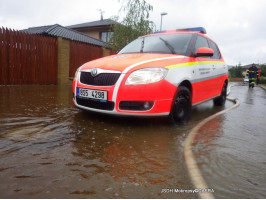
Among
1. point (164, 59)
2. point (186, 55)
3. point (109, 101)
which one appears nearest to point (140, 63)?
point (164, 59)

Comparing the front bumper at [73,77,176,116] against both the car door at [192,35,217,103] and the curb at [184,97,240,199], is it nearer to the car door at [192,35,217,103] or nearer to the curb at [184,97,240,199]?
the curb at [184,97,240,199]

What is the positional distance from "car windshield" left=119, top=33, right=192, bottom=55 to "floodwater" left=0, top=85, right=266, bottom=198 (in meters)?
1.35

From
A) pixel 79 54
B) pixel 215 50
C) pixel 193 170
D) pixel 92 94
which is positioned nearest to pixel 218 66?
pixel 215 50

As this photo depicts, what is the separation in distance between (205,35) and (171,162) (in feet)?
12.2

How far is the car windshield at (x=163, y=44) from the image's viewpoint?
395cm

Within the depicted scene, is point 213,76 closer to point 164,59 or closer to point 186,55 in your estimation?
point 186,55

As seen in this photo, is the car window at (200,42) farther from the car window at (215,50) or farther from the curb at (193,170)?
the curb at (193,170)

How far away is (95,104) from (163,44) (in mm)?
1786

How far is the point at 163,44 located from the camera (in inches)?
162

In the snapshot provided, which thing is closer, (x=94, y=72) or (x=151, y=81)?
(x=151, y=81)

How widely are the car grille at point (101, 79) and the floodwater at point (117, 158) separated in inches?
25.0

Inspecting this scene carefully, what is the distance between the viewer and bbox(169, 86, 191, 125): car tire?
11.4 feet

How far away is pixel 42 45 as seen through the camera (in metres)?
9.94

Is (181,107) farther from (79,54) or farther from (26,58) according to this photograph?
(79,54)
